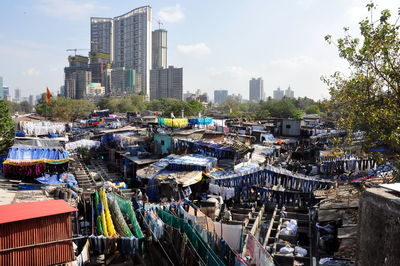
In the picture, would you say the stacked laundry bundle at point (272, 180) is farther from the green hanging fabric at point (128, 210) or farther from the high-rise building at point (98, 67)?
the high-rise building at point (98, 67)

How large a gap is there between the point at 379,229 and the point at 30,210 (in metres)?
7.89

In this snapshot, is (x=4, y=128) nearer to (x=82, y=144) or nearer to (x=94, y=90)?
(x=82, y=144)

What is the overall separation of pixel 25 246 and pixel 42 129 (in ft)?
115

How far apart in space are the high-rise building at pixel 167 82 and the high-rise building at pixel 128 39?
491 cm

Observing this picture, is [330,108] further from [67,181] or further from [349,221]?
[67,181]

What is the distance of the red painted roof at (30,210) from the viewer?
25.4 ft

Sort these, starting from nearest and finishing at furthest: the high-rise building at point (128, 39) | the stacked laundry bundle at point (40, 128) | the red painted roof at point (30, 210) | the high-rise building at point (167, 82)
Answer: the red painted roof at point (30, 210) → the stacked laundry bundle at point (40, 128) → the high-rise building at point (167, 82) → the high-rise building at point (128, 39)

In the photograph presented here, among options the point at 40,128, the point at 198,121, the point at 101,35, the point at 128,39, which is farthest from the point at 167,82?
the point at 198,121

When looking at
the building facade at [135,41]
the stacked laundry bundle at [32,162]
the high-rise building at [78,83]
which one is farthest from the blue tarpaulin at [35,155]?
the building facade at [135,41]

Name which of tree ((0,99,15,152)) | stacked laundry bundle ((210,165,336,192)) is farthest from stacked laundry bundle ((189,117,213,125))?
tree ((0,99,15,152))

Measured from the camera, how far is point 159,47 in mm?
167750

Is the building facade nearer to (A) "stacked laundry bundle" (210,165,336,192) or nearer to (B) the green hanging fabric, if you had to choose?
(A) "stacked laundry bundle" (210,165,336,192)

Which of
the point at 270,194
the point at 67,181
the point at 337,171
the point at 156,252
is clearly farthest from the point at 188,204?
the point at 337,171

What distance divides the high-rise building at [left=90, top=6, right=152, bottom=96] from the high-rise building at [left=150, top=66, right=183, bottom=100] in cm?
491
